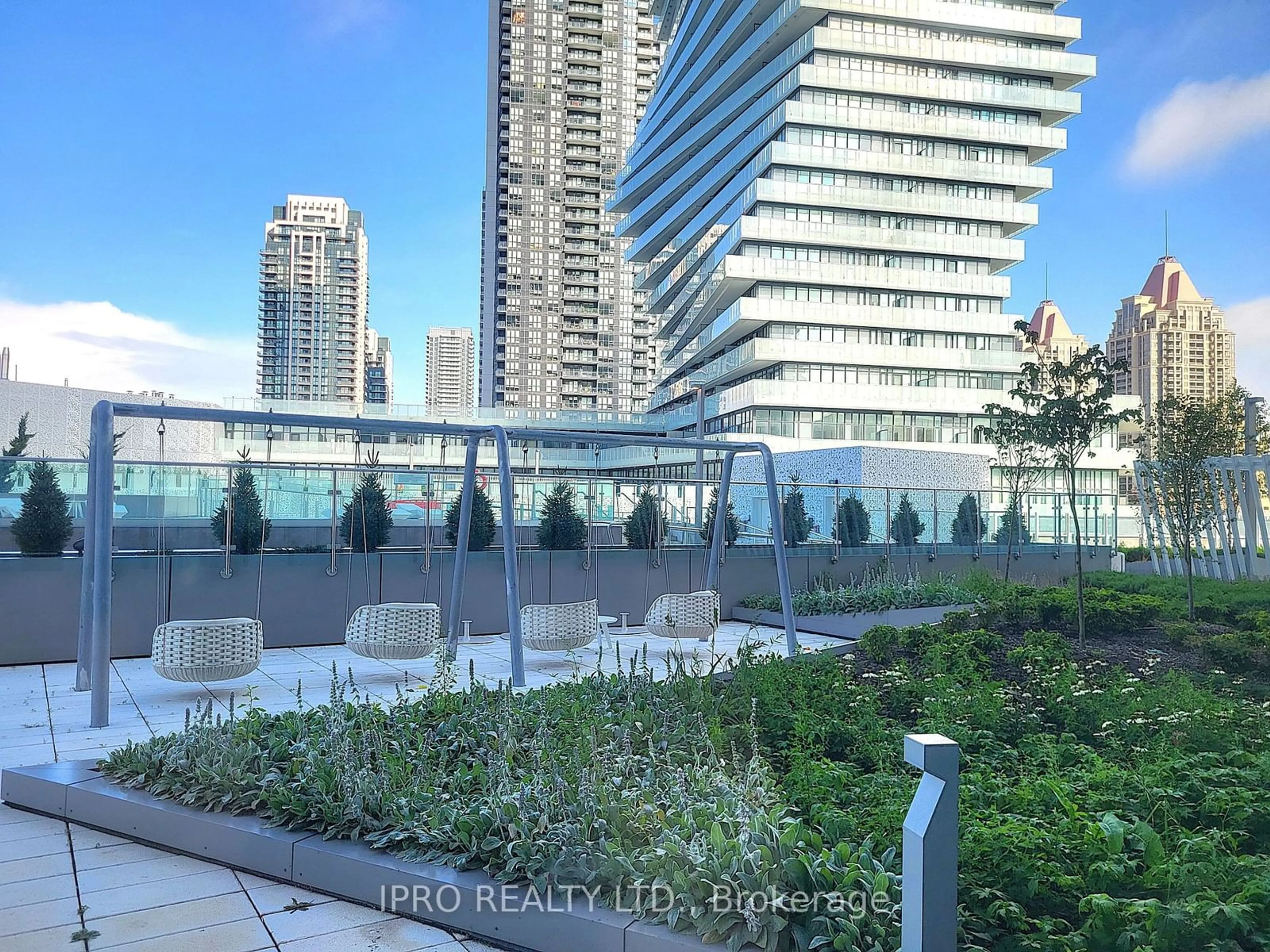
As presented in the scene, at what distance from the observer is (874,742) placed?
5461 millimetres

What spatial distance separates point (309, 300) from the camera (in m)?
169

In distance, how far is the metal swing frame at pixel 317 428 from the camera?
7.14 meters

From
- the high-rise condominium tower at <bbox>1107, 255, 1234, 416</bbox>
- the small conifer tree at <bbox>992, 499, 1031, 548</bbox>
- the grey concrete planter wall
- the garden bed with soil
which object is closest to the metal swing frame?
the grey concrete planter wall

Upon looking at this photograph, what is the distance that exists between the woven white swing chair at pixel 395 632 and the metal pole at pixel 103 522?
2382mm

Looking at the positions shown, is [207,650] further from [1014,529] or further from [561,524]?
[1014,529]

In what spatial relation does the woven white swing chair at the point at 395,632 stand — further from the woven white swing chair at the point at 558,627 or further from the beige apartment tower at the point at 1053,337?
the beige apartment tower at the point at 1053,337

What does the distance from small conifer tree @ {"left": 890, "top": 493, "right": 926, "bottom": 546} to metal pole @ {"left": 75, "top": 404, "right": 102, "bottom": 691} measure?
13.0m

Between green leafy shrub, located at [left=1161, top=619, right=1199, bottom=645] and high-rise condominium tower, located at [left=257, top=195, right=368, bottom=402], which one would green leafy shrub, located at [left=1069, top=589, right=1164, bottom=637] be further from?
high-rise condominium tower, located at [left=257, top=195, right=368, bottom=402]

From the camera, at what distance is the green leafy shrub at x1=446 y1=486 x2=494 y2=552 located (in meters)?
13.3

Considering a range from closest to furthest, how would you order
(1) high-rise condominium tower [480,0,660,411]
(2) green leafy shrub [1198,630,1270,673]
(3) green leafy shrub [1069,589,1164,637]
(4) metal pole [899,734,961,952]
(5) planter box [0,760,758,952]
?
(4) metal pole [899,734,961,952], (5) planter box [0,760,758,952], (2) green leafy shrub [1198,630,1270,673], (3) green leafy shrub [1069,589,1164,637], (1) high-rise condominium tower [480,0,660,411]

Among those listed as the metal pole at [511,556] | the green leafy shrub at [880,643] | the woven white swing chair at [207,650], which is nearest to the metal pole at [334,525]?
the woven white swing chair at [207,650]

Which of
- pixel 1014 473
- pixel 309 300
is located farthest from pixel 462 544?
pixel 309 300

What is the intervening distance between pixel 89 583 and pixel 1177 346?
3396 inches

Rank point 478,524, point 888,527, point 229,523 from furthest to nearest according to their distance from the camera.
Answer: point 888,527
point 478,524
point 229,523
